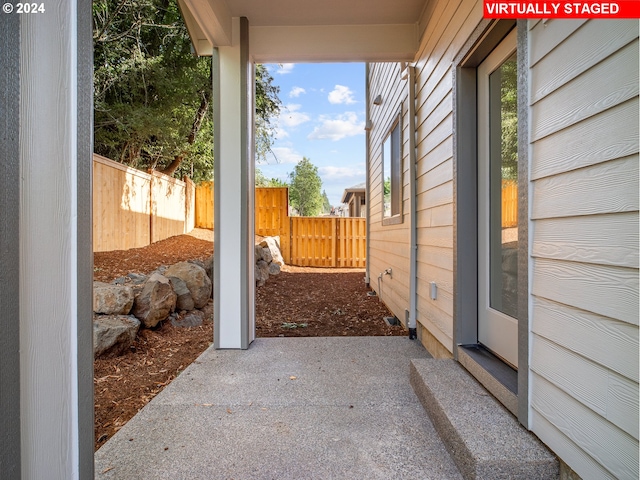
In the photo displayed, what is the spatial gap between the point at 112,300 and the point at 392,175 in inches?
139

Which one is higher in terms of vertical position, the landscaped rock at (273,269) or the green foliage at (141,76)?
the green foliage at (141,76)

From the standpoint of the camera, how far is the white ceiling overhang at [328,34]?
309cm

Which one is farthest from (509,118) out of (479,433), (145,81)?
(145,81)

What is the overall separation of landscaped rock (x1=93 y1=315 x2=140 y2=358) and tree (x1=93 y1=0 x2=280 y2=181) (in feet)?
13.5

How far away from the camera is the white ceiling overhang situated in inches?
122

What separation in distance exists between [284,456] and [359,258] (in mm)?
8740

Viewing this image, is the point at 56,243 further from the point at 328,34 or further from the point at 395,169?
the point at 395,169

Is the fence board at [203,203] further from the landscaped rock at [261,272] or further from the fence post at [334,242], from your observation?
the landscaped rock at [261,272]

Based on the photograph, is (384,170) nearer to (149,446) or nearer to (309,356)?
(309,356)

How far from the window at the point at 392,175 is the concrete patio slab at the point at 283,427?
2.14 m

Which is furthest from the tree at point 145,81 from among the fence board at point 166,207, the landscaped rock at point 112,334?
the landscaped rock at point 112,334

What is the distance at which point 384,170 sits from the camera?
18.0ft

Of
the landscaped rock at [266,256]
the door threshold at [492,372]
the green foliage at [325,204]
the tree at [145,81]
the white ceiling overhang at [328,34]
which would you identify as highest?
the green foliage at [325,204]

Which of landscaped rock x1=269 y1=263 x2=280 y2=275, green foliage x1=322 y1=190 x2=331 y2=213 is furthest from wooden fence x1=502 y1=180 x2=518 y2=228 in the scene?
green foliage x1=322 y1=190 x2=331 y2=213
